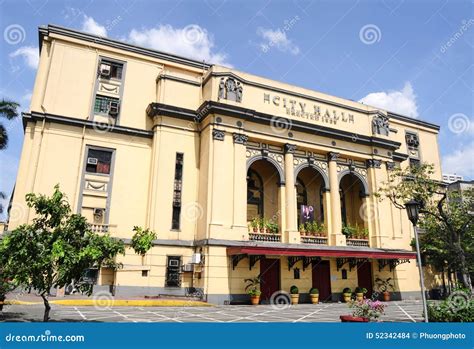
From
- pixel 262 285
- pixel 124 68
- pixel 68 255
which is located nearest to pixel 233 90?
pixel 124 68

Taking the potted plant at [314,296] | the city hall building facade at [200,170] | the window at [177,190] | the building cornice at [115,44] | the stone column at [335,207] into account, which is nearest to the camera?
the city hall building facade at [200,170]

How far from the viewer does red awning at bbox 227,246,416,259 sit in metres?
20.3

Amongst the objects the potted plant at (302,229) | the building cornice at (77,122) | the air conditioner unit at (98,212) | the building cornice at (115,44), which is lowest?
the potted plant at (302,229)

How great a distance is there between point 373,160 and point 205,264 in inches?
608

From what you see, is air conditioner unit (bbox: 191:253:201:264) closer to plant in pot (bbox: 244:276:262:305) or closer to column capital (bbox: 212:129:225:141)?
plant in pot (bbox: 244:276:262:305)

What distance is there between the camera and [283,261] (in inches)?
920

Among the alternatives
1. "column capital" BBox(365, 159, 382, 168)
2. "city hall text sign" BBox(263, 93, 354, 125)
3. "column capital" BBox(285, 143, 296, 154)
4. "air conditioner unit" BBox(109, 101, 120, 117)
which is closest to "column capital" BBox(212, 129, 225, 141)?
"city hall text sign" BBox(263, 93, 354, 125)

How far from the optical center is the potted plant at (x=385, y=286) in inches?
1005

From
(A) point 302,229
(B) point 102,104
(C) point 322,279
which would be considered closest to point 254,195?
(A) point 302,229

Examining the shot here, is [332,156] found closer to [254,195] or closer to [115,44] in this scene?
[254,195]

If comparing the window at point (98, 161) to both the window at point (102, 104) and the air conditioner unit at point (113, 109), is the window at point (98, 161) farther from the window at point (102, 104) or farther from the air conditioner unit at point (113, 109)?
the window at point (102, 104)

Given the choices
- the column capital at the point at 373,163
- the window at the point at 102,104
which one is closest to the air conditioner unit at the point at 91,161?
the window at the point at 102,104

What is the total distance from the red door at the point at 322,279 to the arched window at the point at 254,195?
5237 mm

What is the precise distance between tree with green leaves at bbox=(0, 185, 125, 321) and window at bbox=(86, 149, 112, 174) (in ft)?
41.1
